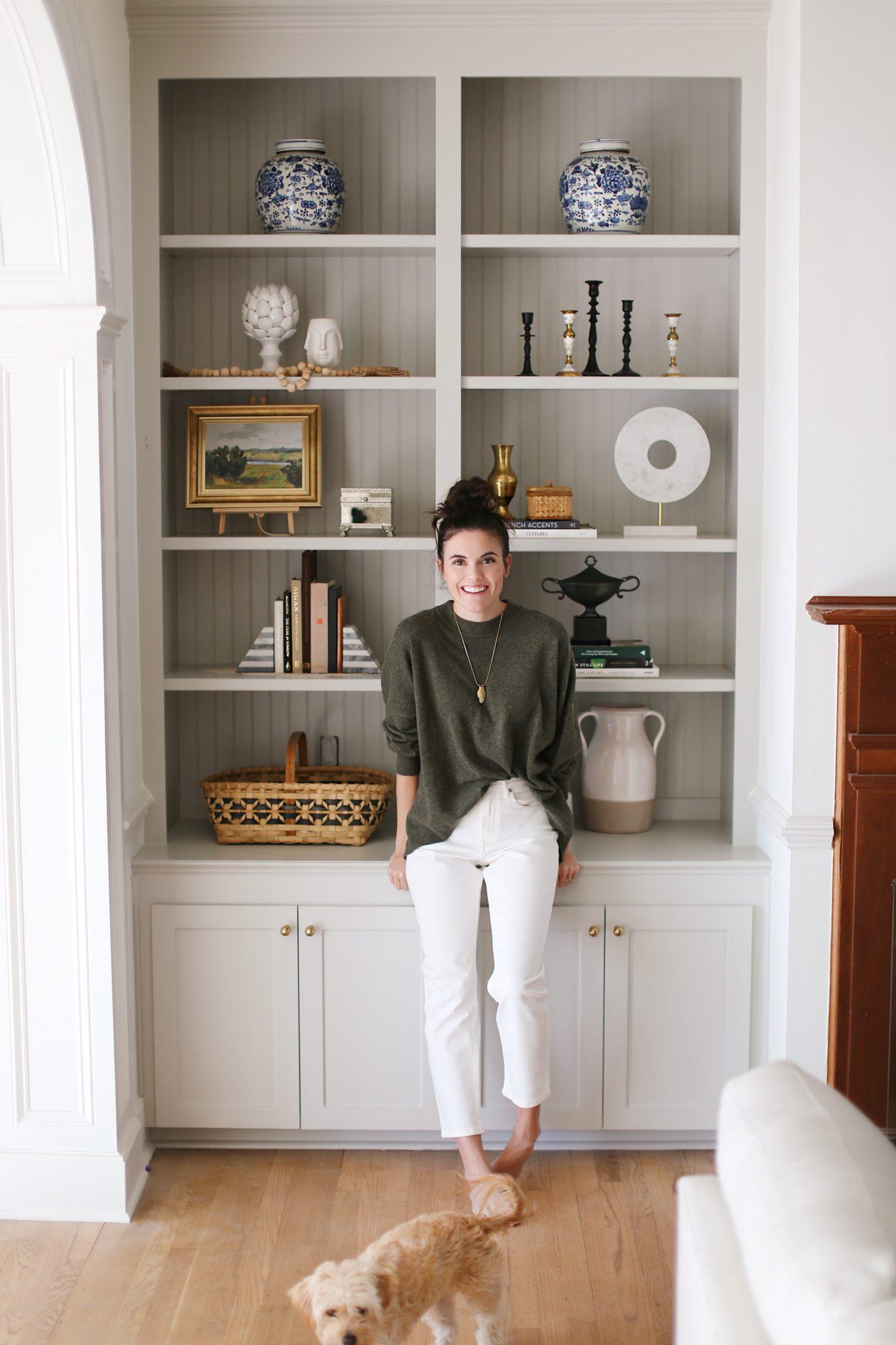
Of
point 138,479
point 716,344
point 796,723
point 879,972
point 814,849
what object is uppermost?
point 716,344

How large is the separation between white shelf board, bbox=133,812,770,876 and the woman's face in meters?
0.68

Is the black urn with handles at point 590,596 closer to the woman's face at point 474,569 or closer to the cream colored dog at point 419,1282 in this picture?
the woman's face at point 474,569

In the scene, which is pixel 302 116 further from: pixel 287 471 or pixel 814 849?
pixel 814 849

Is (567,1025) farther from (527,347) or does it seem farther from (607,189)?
(607,189)

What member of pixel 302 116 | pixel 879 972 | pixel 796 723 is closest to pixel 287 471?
pixel 302 116

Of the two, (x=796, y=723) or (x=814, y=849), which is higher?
(x=796, y=723)

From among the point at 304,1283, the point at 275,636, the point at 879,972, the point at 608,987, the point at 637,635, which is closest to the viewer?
the point at 304,1283

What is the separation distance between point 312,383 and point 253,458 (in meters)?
0.28

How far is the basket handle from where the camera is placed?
3.06 m

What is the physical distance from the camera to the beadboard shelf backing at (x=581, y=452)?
3311 mm

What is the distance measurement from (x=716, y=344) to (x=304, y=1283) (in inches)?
98.1

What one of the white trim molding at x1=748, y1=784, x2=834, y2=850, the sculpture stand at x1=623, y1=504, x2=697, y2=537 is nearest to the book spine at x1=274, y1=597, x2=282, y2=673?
the sculpture stand at x1=623, y1=504, x2=697, y2=537

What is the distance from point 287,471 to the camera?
3.17 metres

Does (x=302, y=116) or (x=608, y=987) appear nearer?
(x=608, y=987)
